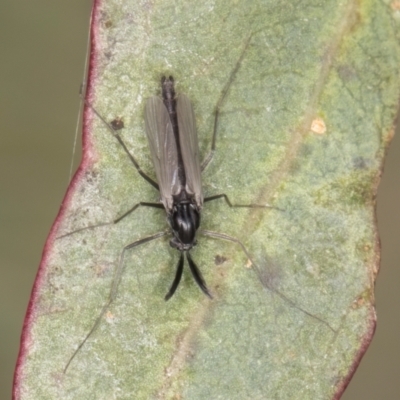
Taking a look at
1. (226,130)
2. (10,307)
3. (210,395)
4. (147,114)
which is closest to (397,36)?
(226,130)

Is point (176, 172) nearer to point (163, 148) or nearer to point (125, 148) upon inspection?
point (163, 148)

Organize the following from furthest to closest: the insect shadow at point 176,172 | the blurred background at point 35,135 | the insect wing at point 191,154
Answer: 1. the blurred background at point 35,135
2. the insect wing at point 191,154
3. the insect shadow at point 176,172

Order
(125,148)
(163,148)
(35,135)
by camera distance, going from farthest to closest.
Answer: (35,135) < (163,148) < (125,148)

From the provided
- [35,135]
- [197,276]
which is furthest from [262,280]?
[35,135]

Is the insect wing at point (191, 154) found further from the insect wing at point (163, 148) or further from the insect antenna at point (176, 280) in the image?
the insect antenna at point (176, 280)

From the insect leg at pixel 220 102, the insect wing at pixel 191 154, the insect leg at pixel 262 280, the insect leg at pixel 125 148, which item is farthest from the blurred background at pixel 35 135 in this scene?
the insect leg at pixel 262 280

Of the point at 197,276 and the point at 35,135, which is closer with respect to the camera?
the point at 197,276

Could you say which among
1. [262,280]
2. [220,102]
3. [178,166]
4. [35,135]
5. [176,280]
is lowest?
[176,280]
